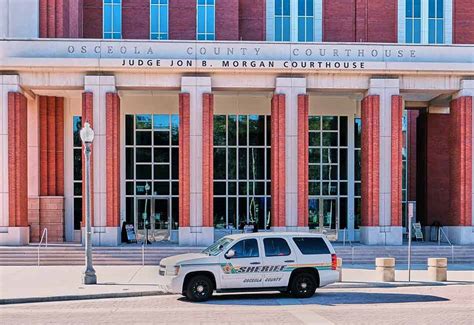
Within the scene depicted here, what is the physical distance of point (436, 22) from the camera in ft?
113

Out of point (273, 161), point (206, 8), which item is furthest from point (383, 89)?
point (206, 8)

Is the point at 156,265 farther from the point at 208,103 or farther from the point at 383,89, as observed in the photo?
the point at 383,89

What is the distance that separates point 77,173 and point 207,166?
8375 mm

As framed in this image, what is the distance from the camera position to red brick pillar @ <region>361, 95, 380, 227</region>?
93.2 ft

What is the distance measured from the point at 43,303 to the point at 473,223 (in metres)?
20.2

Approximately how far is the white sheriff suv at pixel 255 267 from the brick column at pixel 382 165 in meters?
12.0

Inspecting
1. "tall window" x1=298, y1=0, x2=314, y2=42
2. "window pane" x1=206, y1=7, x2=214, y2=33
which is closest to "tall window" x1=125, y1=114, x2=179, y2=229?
"window pane" x1=206, y1=7, x2=214, y2=33

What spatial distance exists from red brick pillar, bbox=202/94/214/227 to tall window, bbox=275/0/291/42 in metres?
7.92

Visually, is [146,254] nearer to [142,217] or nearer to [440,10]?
[142,217]

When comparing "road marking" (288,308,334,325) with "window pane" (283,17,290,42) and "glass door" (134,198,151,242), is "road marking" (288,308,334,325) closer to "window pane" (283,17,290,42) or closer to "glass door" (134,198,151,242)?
"glass door" (134,198,151,242)

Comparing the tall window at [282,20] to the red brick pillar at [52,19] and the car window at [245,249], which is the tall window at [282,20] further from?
the car window at [245,249]

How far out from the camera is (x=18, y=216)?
27.1m

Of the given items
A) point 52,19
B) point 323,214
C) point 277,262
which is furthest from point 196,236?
point 52,19

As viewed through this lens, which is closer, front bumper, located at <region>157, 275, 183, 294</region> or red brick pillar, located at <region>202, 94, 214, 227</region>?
front bumper, located at <region>157, 275, 183, 294</region>
